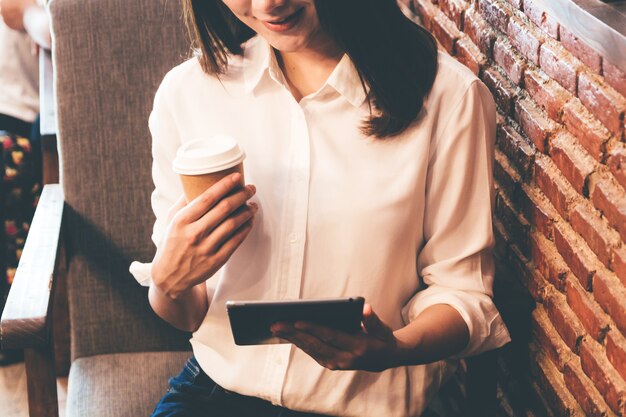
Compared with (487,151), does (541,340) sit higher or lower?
lower

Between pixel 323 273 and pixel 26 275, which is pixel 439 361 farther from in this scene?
pixel 26 275

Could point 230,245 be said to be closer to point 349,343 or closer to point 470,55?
point 349,343

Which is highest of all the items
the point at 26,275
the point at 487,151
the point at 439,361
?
the point at 487,151

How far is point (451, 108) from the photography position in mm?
1247

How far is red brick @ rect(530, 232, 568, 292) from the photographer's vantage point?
1.31 metres

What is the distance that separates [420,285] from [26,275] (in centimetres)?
71

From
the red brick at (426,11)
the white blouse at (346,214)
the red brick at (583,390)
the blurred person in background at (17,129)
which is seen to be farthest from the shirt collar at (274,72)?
the blurred person in background at (17,129)

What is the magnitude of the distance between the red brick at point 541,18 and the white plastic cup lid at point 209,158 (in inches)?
20.3

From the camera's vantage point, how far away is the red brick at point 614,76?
104 centimetres

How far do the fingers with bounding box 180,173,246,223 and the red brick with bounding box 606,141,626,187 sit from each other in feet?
1.66

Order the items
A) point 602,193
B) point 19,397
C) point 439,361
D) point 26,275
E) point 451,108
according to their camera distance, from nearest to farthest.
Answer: point 602,193
point 451,108
point 439,361
point 26,275
point 19,397

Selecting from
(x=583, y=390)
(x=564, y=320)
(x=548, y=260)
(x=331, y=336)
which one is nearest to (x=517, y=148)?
(x=548, y=260)

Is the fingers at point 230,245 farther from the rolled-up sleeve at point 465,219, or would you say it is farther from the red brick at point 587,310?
the red brick at point 587,310

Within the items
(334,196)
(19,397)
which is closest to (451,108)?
(334,196)
